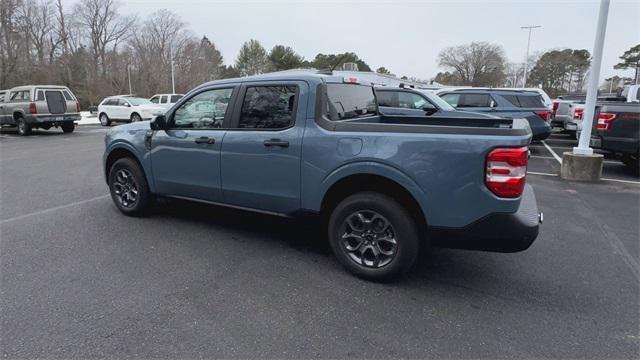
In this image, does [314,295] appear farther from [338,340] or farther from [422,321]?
[422,321]

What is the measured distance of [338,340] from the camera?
2.55 m

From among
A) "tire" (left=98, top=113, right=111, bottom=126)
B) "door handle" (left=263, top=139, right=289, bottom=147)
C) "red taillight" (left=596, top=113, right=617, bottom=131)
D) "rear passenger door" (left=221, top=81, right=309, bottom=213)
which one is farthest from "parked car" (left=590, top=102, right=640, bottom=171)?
"tire" (left=98, top=113, right=111, bottom=126)

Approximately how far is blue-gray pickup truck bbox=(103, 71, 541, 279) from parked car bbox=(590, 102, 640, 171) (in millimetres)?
5034

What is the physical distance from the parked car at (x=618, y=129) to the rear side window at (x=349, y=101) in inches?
217

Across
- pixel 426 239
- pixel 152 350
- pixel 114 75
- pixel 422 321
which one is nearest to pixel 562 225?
pixel 426 239

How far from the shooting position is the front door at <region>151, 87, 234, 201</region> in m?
4.12

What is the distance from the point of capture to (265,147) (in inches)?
146

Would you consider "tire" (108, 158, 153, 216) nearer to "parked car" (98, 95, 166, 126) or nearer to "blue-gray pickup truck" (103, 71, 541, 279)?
"blue-gray pickup truck" (103, 71, 541, 279)

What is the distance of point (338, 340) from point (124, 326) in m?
1.46

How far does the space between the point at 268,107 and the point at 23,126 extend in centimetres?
1669

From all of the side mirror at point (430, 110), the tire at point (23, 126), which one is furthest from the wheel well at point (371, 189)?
the tire at point (23, 126)

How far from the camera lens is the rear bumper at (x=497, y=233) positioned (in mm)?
2852

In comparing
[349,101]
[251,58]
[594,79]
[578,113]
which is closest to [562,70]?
[251,58]

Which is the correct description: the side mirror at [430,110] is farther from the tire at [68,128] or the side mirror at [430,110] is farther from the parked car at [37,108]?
the tire at [68,128]
